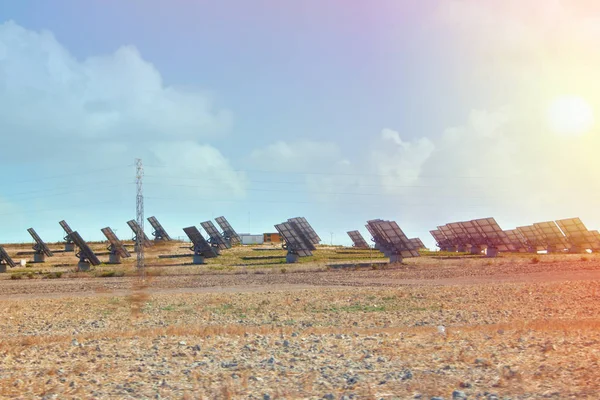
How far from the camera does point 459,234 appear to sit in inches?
3371

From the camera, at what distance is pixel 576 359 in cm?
1120

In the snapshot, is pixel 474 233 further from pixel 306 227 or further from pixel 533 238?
pixel 306 227

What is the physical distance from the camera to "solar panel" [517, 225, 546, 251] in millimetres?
83250

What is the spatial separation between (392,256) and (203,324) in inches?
1632

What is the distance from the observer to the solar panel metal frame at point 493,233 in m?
70.8

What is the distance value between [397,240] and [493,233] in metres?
16.9

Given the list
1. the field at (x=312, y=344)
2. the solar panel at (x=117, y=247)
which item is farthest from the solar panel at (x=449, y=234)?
the field at (x=312, y=344)

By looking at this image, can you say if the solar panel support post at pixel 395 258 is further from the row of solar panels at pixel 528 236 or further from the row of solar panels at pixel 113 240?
the row of solar panels at pixel 113 240

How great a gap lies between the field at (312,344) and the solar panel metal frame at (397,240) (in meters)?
28.3

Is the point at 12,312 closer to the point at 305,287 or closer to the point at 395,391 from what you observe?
the point at 305,287

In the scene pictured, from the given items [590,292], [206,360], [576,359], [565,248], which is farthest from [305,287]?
[565,248]

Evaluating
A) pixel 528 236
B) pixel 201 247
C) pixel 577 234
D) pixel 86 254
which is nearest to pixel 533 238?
pixel 528 236

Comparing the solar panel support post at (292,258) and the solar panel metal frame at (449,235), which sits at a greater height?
the solar panel metal frame at (449,235)

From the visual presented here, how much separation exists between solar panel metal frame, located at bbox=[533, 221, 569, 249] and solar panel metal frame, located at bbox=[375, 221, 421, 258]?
3017 cm
